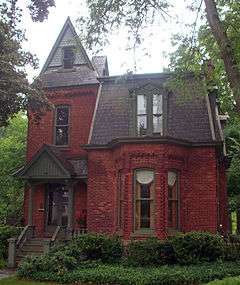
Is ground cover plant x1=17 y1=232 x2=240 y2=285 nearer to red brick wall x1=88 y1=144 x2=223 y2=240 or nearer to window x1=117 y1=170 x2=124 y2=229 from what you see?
red brick wall x1=88 y1=144 x2=223 y2=240

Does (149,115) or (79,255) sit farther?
(149,115)

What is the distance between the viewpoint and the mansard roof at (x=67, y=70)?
2384 centimetres

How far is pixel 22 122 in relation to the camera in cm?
4422

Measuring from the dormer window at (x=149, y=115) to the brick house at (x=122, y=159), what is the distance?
0.15 ft

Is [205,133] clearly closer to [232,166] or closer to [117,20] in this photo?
[117,20]

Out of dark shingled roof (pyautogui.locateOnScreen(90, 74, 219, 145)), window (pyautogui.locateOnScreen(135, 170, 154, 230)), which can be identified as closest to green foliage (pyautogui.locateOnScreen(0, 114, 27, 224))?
dark shingled roof (pyautogui.locateOnScreen(90, 74, 219, 145))

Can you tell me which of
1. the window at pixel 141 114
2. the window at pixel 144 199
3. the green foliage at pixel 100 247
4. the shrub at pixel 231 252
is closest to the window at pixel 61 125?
the window at pixel 141 114

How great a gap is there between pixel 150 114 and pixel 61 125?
18.4 feet

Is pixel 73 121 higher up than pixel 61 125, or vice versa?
pixel 73 121

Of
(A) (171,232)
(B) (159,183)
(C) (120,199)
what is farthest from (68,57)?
(A) (171,232)

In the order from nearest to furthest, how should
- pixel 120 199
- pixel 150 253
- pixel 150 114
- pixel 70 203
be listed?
pixel 150 253, pixel 120 199, pixel 150 114, pixel 70 203

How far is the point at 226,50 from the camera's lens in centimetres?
1273

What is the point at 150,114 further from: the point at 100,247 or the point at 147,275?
the point at 147,275

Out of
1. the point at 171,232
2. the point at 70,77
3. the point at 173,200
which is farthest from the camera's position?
the point at 70,77
